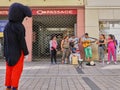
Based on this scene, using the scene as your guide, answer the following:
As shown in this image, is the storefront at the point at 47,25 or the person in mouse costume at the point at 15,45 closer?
the person in mouse costume at the point at 15,45

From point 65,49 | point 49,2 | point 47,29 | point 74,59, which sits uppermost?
point 49,2

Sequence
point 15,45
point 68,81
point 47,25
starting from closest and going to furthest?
point 15,45 → point 68,81 → point 47,25

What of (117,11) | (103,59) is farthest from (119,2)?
(103,59)

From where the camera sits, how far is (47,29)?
25.2 m

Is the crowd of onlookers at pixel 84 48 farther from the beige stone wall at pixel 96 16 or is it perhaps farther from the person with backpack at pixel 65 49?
the beige stone wall at pixel 96 16

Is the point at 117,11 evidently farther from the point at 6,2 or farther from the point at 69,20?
the point at 6,2

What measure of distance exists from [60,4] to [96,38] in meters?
2.96

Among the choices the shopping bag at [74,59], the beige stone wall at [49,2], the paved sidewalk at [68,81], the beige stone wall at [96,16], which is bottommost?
the paved sidewalk at [68,81]

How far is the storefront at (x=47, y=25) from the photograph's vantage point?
23297 millimetres

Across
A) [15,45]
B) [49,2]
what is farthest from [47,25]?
[15,45]

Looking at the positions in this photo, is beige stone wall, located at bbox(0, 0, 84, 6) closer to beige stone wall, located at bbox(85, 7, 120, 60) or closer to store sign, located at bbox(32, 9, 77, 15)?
store sign, located at bbox(32, 9, 77, 15)

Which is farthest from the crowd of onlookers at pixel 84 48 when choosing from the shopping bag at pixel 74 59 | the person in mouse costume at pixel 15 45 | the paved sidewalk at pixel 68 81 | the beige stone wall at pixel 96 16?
the person in mouse costume at pixel 15 45

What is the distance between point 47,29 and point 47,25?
259 millimetres

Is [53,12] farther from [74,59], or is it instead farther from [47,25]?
[74,59]
